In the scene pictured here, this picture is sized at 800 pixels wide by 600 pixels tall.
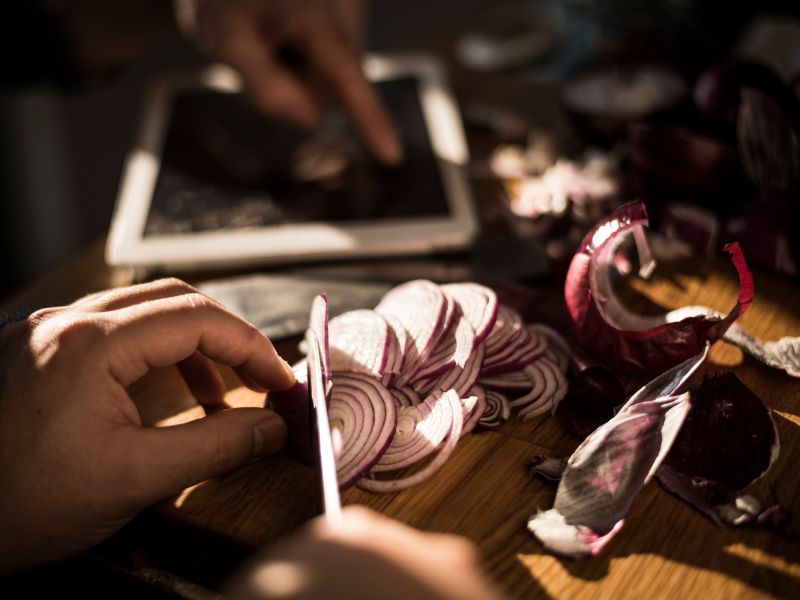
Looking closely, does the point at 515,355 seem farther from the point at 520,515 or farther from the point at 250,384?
the point at 250,384

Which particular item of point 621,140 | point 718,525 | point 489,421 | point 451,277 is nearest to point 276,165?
point 451,277

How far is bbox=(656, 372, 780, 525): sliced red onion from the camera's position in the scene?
633 millimetres

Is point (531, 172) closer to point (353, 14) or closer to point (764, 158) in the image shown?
point (764, 158)

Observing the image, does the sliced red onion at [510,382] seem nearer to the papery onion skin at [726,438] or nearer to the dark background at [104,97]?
the papery onion skin at [726,438]

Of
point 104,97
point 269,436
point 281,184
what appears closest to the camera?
point 269,436

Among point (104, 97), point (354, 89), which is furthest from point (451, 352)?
point (104, 97)

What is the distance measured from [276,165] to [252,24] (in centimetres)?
26

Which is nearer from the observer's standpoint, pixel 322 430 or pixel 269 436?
pixel 322 430

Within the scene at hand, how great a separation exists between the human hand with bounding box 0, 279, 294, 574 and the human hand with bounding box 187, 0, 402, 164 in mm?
579

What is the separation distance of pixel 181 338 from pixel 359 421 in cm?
17

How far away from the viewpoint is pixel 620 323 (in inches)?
30.7

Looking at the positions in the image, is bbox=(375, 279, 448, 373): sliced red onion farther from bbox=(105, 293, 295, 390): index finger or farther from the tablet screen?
the tablet screen

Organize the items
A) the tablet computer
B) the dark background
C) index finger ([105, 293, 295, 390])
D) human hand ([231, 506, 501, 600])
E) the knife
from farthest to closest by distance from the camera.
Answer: the dark background, the tablet computer, index finger ([105, 293, 295, 390]), the knife, human hand ([231, 506, 501, 600])

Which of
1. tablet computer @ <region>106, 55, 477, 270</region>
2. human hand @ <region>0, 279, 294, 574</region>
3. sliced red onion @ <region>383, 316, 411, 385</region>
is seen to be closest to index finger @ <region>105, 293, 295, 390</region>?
human hand @ <region>0, 279, 294, 574</region>
